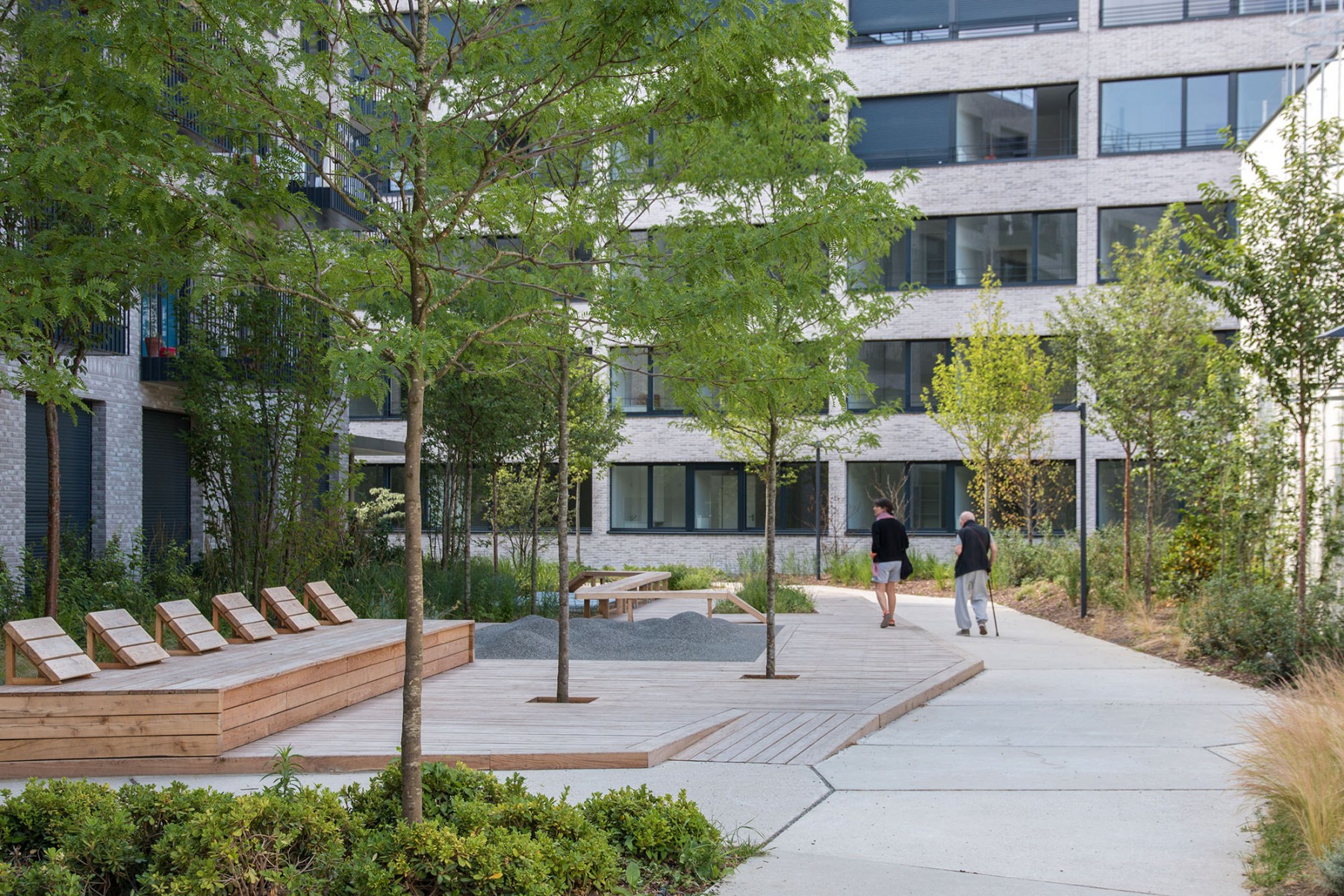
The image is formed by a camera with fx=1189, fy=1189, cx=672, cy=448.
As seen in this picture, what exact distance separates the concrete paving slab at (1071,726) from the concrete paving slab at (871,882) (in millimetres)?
3147

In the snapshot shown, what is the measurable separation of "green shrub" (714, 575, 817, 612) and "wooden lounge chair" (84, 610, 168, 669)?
10.9 metres

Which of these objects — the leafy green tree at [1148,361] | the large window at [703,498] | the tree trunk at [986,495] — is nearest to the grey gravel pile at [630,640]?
the leafy green tree at [1148,361]

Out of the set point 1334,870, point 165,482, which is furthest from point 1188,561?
point 165,482

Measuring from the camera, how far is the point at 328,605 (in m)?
12.1

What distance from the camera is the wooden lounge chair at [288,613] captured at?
1117cm

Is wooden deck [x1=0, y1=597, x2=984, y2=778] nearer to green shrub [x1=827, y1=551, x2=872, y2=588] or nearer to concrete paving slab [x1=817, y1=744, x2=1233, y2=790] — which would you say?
concrete paving slab [x1=817, y1=744, x2=1233, y2=790]

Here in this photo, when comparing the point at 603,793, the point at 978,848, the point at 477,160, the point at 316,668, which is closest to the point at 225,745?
the point at 316,668

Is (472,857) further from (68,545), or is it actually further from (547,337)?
(68,545)

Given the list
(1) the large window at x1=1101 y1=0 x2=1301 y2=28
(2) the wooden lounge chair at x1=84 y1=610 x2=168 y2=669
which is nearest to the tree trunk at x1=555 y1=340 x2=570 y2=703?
(2) the wooden lounge chair at x1=84 y1=610 x2=168 y2=669

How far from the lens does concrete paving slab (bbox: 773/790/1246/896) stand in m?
5.24

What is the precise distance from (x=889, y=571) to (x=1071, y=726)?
23.9ft

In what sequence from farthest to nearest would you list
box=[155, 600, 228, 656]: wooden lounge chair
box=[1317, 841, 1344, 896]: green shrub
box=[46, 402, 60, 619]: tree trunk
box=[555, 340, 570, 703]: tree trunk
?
1. box=[46, 402, 60, 619]: tree trunk
2. box=[555, 340, 570, 703]: tree trunk
3. box=[155, 600, 228, 656]: wooden lounge chair
4. box=[1317, 841, 1344, 896]: green shrub

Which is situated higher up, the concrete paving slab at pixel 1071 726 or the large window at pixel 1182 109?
the large window at pixel 1182 109

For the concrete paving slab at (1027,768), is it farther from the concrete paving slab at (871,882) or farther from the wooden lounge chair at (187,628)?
the wooden lounge chair at (187,628)
